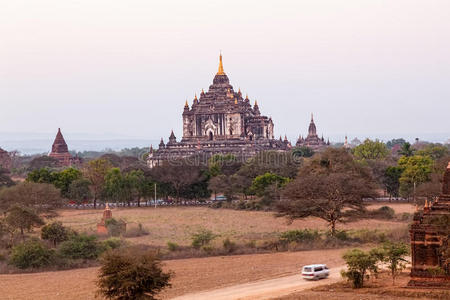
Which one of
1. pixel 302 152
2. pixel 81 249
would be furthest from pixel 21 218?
pixel 302 152

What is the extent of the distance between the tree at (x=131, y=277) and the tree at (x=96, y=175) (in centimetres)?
5054

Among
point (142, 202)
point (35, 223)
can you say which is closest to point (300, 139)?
point (142, 202)

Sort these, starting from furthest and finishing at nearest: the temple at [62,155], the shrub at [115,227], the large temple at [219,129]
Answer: the temple at [62,155], the large temple at [219,129], the shrub at [115,227]

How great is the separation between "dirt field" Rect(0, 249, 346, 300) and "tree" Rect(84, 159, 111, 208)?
40.7 m

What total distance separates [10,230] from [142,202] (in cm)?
3595

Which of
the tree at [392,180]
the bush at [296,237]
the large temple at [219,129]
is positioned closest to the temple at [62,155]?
the large temple at [219,129]

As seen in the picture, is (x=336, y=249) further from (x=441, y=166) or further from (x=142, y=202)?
(x=142, y=202)

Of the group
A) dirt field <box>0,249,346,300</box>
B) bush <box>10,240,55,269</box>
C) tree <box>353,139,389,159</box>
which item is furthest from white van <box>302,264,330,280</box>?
tree <box>353,139,389,159</box>

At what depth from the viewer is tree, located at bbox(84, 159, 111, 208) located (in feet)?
249

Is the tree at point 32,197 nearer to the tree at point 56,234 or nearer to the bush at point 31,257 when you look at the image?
the tree at point 56,234

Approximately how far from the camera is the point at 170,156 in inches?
4505

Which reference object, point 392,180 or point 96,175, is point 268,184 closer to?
point 392,180

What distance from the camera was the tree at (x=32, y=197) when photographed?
2240 inches

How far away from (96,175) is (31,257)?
43.1 meters
